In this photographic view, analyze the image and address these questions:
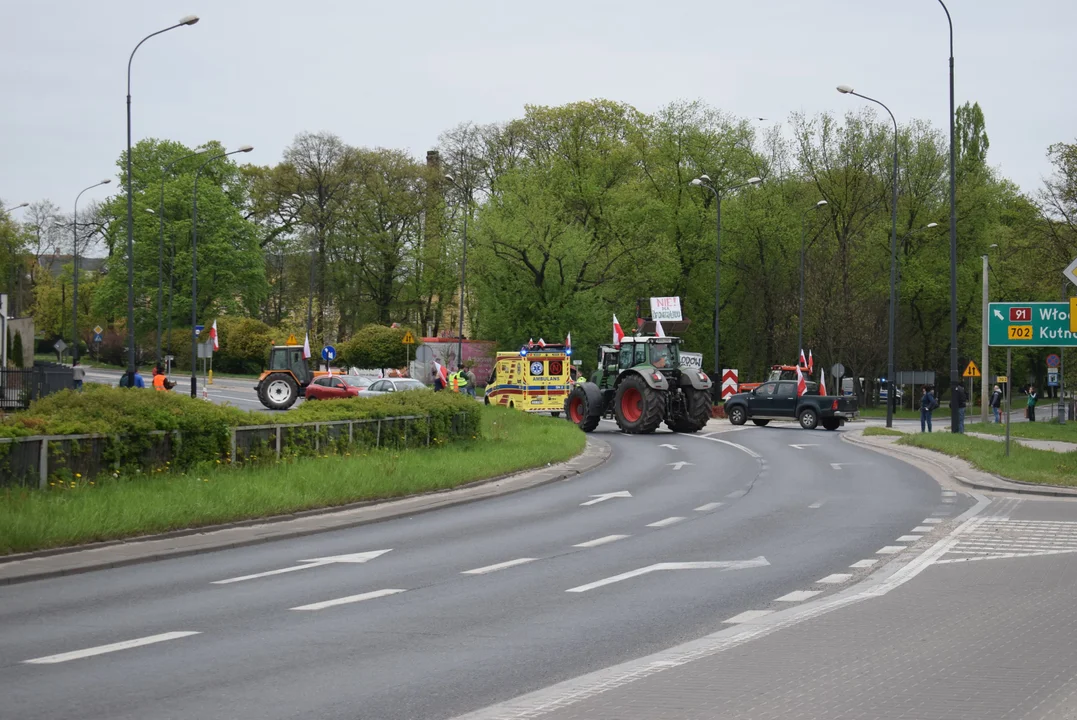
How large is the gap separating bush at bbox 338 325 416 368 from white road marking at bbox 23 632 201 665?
65.9m

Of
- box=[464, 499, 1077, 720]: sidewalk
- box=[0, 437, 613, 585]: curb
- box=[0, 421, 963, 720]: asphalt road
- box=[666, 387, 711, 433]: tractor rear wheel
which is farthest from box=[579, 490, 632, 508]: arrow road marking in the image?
box=[666, 387, 711, 433]: tractor rear wheel

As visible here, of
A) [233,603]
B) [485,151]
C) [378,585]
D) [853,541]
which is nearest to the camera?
[233,603]

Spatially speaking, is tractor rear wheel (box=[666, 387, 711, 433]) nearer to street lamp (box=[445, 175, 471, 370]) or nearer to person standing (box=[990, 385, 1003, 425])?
person standing (box=[990, 385, 1003, 425])

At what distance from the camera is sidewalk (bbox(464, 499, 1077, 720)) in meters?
6.88

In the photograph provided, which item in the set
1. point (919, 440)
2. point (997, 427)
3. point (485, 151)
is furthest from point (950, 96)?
point (485, 151)

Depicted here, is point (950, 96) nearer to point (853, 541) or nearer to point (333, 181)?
point (853, 541)

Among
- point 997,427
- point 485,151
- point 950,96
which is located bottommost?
point 997,427

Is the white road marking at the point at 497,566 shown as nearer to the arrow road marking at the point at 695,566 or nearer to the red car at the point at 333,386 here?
the arrow road marking at the point at 695,566

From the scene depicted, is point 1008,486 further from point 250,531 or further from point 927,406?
point 927,406

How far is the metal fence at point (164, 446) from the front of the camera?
634 inches

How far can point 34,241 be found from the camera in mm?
104438

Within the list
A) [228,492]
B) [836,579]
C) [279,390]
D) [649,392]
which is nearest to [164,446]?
[228,492]

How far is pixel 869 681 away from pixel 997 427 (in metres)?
40.8

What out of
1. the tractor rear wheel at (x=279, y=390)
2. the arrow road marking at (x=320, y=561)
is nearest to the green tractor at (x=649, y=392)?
the tractor rear wheel at (x=279, y=390)
